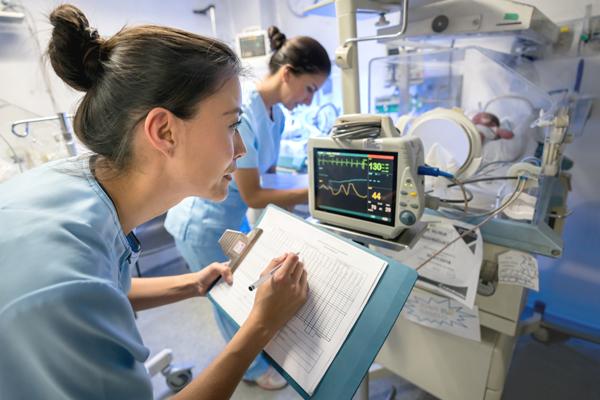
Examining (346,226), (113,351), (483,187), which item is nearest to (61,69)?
(113,351)

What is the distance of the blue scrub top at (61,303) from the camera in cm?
42

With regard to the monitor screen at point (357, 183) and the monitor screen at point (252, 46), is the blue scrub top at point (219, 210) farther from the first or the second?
the monitor screen at point (252, 46)

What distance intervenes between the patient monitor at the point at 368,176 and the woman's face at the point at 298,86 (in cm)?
59

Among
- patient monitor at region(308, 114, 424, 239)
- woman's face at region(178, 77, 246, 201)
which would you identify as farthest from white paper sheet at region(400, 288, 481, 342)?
woman's face at region(178, 77, 246, 201)

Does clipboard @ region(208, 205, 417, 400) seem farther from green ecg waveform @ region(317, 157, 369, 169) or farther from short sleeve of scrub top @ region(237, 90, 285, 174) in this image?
short sleeve of scrub top @ region(237, 90, 285, 174)

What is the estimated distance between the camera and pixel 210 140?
68cm

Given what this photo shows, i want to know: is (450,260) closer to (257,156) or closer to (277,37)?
(257,156)

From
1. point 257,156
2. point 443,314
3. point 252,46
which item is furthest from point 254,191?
point 252,46

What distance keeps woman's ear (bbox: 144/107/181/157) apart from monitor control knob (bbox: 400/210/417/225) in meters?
0.51

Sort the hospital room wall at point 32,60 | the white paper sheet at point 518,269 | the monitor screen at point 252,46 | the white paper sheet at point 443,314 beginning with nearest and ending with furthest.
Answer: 1. the white paper sheet at point 518,269
2. the white paper sheet at point 443,314
3. the hospital room wall at point 32,60
4. the monitor screen at point 252,46

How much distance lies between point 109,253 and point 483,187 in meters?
1.16

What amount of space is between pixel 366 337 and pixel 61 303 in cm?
49

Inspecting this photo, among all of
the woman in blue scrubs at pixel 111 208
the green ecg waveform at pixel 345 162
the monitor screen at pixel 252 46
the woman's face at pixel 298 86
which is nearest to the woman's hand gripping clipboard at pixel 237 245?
the woman in blue scrubs at pixel 111 208

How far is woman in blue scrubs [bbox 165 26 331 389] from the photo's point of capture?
49.4 inches
